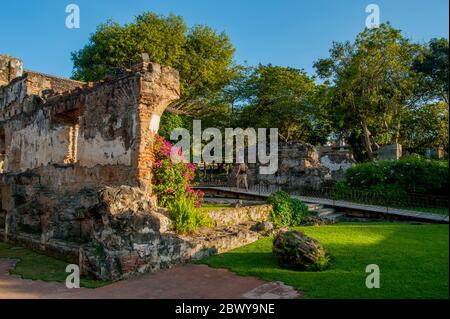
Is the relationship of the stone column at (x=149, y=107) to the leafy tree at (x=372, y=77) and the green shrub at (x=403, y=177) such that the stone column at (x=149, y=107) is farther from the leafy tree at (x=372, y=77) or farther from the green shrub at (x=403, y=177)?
the leafy tree at (x=372, y=77)

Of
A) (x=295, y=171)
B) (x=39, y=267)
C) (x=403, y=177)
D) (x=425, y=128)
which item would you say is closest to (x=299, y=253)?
(x=39, y=267)

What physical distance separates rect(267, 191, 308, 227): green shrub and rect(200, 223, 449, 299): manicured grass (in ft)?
6.11

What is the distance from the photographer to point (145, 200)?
7.80 m

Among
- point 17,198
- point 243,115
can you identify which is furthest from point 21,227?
point 243,115

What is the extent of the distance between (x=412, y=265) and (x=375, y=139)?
2486 centimetres

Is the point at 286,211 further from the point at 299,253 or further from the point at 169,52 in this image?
the point at 169,52

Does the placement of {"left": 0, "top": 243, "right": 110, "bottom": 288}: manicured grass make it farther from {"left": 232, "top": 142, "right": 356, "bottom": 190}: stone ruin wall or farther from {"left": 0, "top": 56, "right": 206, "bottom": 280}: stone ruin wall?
{"left": 232, "top": 142, "right": 356, "bottom": 190}: stone ruin wall

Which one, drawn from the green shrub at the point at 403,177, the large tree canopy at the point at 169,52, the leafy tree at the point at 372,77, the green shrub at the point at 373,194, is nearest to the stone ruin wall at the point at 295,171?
the green shrub at the point at 373,194

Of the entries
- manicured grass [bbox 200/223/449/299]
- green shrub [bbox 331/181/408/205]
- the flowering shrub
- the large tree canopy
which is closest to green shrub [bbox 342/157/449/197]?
green shrub [bbox 331/181/408/205]

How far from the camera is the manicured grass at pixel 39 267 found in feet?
21.2

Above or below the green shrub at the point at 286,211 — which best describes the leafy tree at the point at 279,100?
above

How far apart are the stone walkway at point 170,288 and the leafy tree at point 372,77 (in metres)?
20.4

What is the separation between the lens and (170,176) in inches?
397

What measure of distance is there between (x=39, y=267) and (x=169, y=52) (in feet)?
71.6
